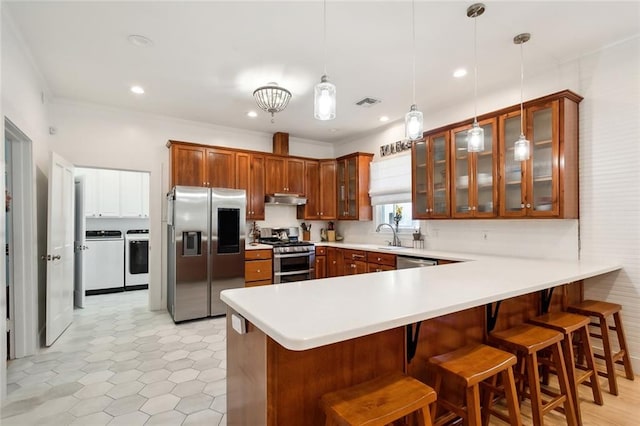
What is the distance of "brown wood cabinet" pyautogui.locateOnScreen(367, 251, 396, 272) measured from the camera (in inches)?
160

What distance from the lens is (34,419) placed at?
205cm

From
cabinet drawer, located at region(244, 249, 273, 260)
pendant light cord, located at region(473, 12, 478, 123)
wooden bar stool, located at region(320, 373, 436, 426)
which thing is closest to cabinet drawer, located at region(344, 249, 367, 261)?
cabinet drawer, located at region(244, 249, 273, 260)

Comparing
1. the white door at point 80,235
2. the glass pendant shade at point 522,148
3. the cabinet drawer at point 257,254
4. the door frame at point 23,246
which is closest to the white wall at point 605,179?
the glass pendant shade at point 522,148

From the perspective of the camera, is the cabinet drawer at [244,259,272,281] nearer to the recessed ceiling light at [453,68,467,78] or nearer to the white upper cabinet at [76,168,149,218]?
the white upper cabinet at [76,168,149,218]

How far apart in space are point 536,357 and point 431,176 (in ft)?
8.02

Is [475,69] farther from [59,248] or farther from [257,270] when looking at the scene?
[59,248]

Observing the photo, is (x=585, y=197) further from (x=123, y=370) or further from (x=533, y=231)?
(x=123, y=370)

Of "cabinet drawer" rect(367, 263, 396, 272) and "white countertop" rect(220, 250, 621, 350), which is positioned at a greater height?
"white countertop" rect(220, 250, 621, 350)

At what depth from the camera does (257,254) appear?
15.2ft

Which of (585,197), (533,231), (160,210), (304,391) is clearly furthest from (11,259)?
(585,197)

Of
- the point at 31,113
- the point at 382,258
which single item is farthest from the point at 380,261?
the point at 31,113

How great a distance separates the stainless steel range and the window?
119cm

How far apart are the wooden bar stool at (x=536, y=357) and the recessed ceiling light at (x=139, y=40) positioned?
133 inches

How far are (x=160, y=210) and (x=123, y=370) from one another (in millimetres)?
2392
